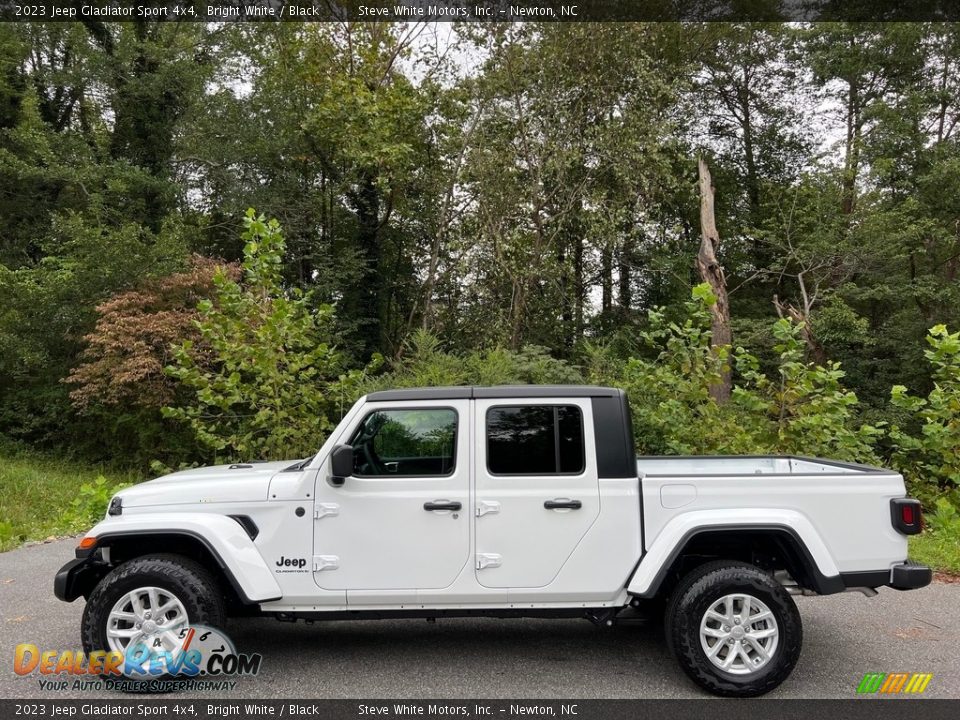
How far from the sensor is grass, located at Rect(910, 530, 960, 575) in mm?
6891

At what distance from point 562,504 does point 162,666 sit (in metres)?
2.49

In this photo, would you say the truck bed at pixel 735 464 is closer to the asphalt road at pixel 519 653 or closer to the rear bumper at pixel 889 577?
the rear bumper at pixel 889 577

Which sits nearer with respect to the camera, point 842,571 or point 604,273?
point 842,571

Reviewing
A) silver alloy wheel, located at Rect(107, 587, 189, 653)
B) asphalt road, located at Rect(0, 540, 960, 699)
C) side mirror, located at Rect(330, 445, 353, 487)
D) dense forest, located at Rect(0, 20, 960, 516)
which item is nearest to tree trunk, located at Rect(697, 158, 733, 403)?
dense forest, located at Rect(0, 20, 960, 516)

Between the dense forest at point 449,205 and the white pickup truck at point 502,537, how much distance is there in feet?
23.0

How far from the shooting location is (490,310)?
58.3 feet

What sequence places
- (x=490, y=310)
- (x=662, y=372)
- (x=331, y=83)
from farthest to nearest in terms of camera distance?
(x=331, y=83), (x=490, y=310), (x=662, y=372)

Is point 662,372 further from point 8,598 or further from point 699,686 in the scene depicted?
point 8,598

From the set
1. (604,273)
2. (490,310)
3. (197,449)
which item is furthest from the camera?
(604,273)

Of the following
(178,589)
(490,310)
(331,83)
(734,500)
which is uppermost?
(331,83)

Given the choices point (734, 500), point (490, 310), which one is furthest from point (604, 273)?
point (734, 500)

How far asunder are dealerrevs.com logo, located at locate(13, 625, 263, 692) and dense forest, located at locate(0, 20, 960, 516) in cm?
733

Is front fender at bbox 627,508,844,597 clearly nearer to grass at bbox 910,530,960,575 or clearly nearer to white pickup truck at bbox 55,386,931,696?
white pickup truck at bbox 55,386,931,696

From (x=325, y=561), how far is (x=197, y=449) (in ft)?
43.3
